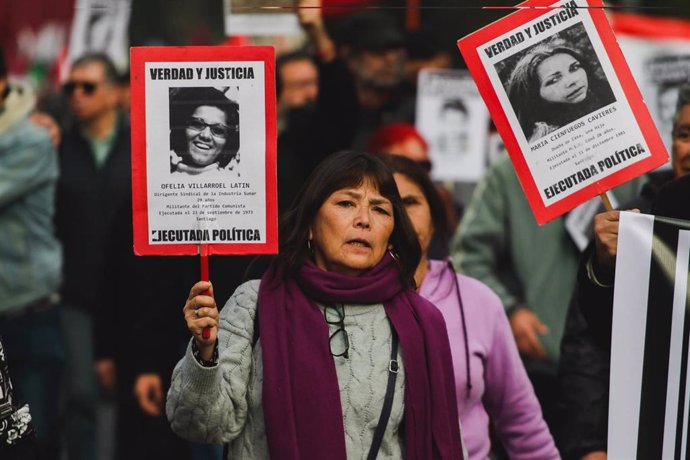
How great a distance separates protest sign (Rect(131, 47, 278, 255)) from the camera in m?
3.93

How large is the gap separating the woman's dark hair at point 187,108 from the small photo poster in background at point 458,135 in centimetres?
319

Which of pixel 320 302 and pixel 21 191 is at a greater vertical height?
pixel 21 191

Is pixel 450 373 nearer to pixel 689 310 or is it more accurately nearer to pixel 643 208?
pixel 689 310

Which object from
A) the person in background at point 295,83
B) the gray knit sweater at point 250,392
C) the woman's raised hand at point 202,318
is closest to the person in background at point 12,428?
the gray knit sweater at point 250,392

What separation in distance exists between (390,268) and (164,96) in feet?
2.59

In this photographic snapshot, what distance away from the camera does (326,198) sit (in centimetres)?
408

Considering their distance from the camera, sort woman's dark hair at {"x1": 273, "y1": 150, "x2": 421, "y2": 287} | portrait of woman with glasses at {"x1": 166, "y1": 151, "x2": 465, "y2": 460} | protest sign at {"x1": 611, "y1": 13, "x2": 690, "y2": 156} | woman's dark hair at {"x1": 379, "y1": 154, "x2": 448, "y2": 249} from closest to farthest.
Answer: portrait of woman with glasses at {"x1": 166, "y1": 151, "x2": 465, "y2": 460}
woman's dark hair at {"x1": 273, "y1": 150, "x2": 421, "y2": 287}
woman's dark hair at {"x1": 379, "y1": 154, "x2": 448, "y2": 249}
protest sign at {"x1": 611, "y1": 13, "x2": 690, "y2": 156}

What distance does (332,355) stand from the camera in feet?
12.7

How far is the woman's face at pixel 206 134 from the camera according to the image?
394 centimetres

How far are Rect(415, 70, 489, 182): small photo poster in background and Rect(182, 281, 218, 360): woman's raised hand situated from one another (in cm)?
348

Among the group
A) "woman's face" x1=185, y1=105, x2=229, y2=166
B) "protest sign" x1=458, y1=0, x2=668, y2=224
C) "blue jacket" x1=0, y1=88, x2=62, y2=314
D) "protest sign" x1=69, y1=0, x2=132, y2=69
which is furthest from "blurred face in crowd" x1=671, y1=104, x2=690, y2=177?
"blue jacket" x1=0, y1=88, x2=62, y2=314

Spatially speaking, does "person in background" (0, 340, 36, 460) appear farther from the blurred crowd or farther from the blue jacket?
the blue jacket

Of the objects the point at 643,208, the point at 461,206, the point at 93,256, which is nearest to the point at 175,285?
the point at 643,208

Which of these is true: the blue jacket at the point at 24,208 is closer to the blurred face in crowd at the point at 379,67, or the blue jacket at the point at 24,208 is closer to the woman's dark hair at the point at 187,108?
the blurred face in crowd at the point at 379,67
